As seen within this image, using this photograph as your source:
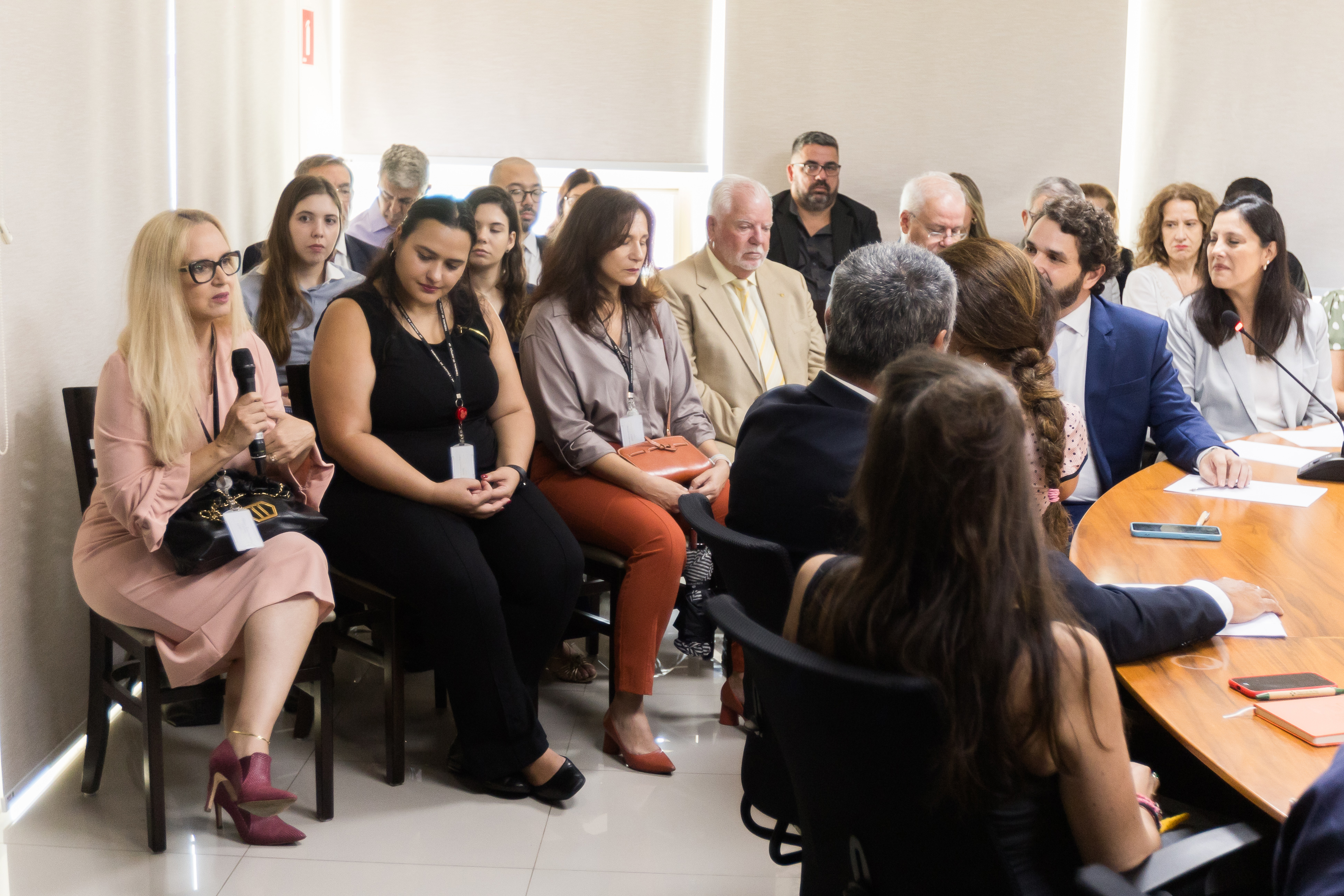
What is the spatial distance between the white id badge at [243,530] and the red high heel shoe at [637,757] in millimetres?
1027

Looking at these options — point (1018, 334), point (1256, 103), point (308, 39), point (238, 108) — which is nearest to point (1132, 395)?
point (1018, 334)

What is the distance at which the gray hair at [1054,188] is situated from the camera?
4.85 meters

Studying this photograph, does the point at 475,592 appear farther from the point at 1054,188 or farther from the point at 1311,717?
the point at 1054,188

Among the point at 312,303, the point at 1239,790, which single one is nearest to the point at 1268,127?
the point at 312,303

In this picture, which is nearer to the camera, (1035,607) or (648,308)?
(1035,607)

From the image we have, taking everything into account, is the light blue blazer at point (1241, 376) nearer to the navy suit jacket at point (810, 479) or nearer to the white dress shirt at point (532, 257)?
the navy suit jacket at point (810, 479)

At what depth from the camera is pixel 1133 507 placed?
2.46 m

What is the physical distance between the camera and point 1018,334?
221cm

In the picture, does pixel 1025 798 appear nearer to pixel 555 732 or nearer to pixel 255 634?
pixel 255 634

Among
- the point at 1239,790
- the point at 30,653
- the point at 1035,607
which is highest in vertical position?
the point at 1035,607

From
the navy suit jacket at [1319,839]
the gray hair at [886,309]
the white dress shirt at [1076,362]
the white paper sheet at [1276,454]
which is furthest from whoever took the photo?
the white paper sheet at [1276,454]

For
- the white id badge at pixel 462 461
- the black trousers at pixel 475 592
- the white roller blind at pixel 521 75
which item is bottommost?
the black trousers at pixel 475 592

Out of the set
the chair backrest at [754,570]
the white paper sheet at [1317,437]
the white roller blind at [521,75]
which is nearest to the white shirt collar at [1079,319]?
the white paper sheet at [1317,437]

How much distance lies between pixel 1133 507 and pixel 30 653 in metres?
2.57
